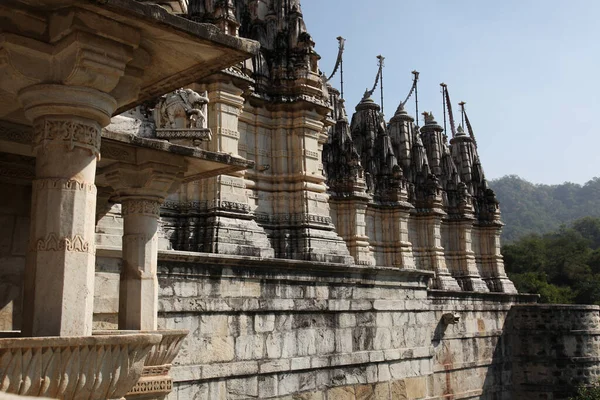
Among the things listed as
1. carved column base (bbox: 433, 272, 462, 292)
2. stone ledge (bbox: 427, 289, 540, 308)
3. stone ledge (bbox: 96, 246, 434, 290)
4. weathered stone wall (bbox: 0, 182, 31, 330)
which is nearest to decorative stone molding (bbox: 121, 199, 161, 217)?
weathered stone wall (bbox: 0, 182, 31, 330)

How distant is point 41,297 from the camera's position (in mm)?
4355

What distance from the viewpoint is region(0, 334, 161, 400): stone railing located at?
12.9 feet

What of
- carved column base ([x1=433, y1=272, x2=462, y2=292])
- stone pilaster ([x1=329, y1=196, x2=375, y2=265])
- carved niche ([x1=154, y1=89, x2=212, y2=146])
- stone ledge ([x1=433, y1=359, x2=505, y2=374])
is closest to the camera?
carved niche ([x1=154, y1=89, x2=212, y2=146])

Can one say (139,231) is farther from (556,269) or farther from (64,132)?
(556,269)

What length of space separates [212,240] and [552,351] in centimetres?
1685

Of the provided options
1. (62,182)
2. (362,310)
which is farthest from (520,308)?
(62,182)

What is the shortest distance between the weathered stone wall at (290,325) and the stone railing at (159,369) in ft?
7.01

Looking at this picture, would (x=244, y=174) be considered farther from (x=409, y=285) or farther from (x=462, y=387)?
(x=462, y=387)

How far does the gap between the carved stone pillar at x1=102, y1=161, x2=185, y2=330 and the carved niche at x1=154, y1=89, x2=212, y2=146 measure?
12.1 inches

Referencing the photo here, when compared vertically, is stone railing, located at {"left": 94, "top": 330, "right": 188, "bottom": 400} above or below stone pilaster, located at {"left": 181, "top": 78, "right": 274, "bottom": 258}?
below

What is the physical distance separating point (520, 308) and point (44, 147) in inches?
910

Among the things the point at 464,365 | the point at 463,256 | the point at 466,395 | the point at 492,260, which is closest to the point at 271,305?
the point at 464,365

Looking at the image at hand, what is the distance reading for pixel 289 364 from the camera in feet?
37.4

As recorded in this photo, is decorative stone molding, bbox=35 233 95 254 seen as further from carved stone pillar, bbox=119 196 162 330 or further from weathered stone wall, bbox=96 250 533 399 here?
weathered stone wall, bbox=96 250 533 399
